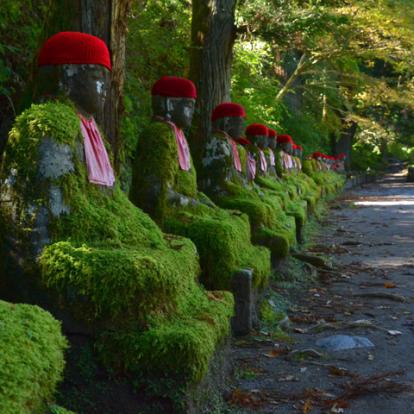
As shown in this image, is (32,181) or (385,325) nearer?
(32,181)

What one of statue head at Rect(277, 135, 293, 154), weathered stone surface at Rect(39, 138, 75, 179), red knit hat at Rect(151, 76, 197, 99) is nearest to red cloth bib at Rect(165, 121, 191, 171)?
red knit hat at Rect(151, 76, 197, 99)

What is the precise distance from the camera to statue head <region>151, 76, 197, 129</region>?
5.83 m

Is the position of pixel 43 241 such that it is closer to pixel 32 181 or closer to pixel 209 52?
pixel 32 181

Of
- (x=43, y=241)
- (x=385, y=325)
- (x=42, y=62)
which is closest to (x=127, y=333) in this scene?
(x=43, y=241)

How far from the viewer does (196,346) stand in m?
3.22

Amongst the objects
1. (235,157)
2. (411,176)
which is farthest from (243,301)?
(411,176)

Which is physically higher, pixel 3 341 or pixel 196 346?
pixel 3 341

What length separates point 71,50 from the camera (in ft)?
12.9

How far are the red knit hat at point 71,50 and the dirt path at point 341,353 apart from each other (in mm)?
2213

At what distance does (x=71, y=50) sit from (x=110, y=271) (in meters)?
1.47

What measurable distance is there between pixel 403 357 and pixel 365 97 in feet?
80.1

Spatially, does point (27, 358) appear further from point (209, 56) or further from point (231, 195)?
point (209, 56)

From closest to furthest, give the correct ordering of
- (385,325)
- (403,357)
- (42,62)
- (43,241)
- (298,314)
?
(43,241) → (42,62) → (403,357) → (385,325) → (298,314)

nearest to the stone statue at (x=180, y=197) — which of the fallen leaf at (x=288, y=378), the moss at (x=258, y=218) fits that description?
the fallen leaf at (x=288, y=378)
